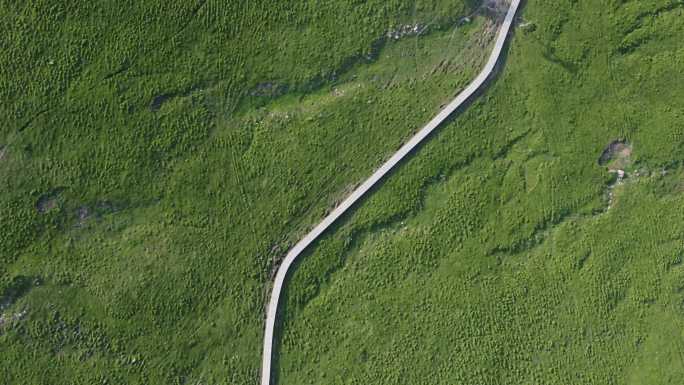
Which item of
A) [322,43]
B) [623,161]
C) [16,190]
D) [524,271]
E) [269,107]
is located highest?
[322,43]

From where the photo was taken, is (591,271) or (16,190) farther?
(591,271)

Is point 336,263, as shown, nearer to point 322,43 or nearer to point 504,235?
point 504,235

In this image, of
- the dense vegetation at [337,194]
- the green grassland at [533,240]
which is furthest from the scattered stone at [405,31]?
the green grassland at [533,240]

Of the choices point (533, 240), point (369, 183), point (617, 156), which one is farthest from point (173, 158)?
point (617, 156)

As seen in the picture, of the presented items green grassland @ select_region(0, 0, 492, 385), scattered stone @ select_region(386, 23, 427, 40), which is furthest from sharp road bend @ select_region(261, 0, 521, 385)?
scattered stone @ select_region(386, 23, 427, 40)

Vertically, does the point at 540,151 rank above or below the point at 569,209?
above

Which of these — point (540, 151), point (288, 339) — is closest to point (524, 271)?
point (540, 151)
